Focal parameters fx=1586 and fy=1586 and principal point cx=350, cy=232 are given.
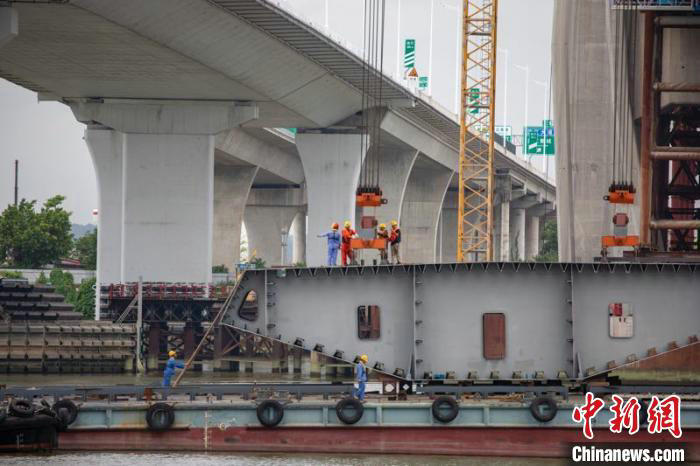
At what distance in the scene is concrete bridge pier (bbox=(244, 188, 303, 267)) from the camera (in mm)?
142625

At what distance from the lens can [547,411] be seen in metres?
38.7

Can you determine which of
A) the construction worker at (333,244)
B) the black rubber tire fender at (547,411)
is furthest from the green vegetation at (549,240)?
the black rubber tire fender at (547,411)

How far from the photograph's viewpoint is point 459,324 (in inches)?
1626

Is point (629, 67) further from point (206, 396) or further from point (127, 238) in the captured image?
point (206, 396)

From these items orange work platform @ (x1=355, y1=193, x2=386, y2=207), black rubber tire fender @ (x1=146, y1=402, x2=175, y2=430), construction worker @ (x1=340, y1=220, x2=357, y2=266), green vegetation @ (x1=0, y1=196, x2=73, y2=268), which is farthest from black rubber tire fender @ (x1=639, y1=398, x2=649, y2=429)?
green vegetation @ (x1=0, y1=196, x2=73, y2=268)

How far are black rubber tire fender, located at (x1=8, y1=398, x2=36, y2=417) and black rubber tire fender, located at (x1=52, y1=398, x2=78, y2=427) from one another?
66 cm

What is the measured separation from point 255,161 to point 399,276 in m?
77.1

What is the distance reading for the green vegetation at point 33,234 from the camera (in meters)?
128

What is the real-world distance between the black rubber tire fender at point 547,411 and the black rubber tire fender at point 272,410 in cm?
617

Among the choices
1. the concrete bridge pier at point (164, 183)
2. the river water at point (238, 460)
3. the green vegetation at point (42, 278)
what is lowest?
the river water at point (238, 460)

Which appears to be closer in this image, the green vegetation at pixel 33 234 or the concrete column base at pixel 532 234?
A: the green vegetation at pixel 33 234

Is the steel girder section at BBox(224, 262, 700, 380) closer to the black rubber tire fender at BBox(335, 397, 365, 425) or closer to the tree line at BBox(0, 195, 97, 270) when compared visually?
the black rubber tire fender at BBox(335, 397, 365, 425)

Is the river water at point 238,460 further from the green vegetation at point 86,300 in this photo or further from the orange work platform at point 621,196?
the green vegetation at point 86,300

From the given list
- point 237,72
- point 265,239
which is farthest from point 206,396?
point 265,239
